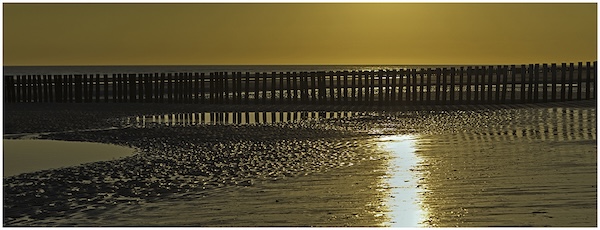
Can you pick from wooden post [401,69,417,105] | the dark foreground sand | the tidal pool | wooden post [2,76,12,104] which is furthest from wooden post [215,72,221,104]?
the tidal pool

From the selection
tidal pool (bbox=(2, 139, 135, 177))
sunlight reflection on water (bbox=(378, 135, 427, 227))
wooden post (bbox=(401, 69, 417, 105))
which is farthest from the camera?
wooden post (bbox=(401, 69, 417, 105))

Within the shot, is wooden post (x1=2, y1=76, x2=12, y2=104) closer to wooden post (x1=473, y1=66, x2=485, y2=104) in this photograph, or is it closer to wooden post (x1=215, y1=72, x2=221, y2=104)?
wooden post (x1=215, y1=72, x2=221, y2=104)

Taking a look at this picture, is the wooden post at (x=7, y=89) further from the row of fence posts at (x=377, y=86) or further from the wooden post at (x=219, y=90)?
the wooden post at (x=219, y=90)

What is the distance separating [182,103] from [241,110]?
548cm

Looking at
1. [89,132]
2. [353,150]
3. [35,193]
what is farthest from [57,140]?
[35,193]

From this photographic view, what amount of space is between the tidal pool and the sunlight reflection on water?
12.0 ft

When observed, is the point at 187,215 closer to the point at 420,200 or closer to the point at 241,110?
the point at 420,200

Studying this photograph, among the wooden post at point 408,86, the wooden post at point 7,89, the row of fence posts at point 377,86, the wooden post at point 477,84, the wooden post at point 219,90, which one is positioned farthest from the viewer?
the wooden post at point 7,89

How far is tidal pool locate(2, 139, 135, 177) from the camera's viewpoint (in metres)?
11.3

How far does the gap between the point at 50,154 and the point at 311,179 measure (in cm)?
505

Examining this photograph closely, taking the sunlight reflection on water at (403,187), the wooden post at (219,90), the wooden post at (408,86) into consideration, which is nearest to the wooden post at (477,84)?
the wooden post at (408,86)

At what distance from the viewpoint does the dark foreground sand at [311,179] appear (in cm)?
701

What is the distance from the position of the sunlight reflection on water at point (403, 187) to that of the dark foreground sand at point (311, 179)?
9 cm

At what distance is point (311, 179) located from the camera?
9.18 metres
